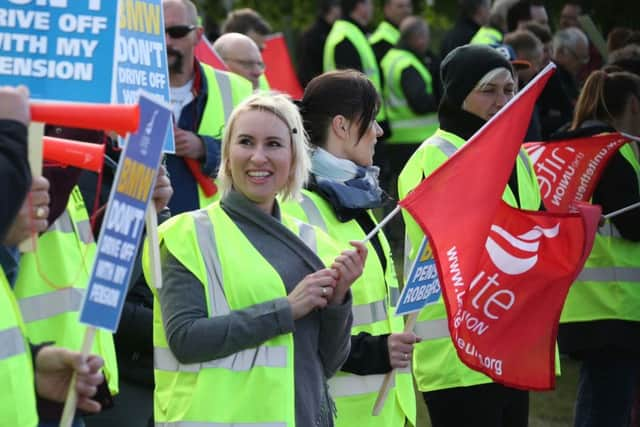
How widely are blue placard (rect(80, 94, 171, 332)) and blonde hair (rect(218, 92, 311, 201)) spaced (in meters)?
1.06

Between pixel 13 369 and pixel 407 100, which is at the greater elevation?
pixel 13 369

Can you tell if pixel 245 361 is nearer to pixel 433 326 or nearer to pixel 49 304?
pixel 49 304

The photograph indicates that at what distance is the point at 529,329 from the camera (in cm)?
545

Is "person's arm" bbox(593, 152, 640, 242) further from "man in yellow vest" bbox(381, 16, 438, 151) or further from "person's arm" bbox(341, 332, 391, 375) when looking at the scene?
"man in yellow vest" bbox(381, 16, 438, 151)

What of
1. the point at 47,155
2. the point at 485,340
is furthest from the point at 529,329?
the point at 47,155

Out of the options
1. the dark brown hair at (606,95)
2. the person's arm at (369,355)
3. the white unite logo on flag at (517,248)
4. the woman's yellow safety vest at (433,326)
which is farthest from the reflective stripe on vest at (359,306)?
the dark brown hair at (606,95)

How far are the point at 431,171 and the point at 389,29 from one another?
939 cm

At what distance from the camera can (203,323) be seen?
427cm

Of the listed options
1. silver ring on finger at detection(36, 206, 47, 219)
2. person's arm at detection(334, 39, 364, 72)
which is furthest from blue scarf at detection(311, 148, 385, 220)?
person's arm at detection(334, 39, 364, 72)

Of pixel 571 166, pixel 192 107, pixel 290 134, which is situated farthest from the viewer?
pixel 571 166

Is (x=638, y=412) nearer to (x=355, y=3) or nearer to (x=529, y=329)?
(x=529, y=329)

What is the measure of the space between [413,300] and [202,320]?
1035 mm

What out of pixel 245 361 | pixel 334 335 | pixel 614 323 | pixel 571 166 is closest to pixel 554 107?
pixel 571 166

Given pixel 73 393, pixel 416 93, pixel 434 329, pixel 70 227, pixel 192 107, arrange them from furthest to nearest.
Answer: pixel 416 93, pixel 192 107, pixel 434 329, pixel 70 227, pixel 73 393
